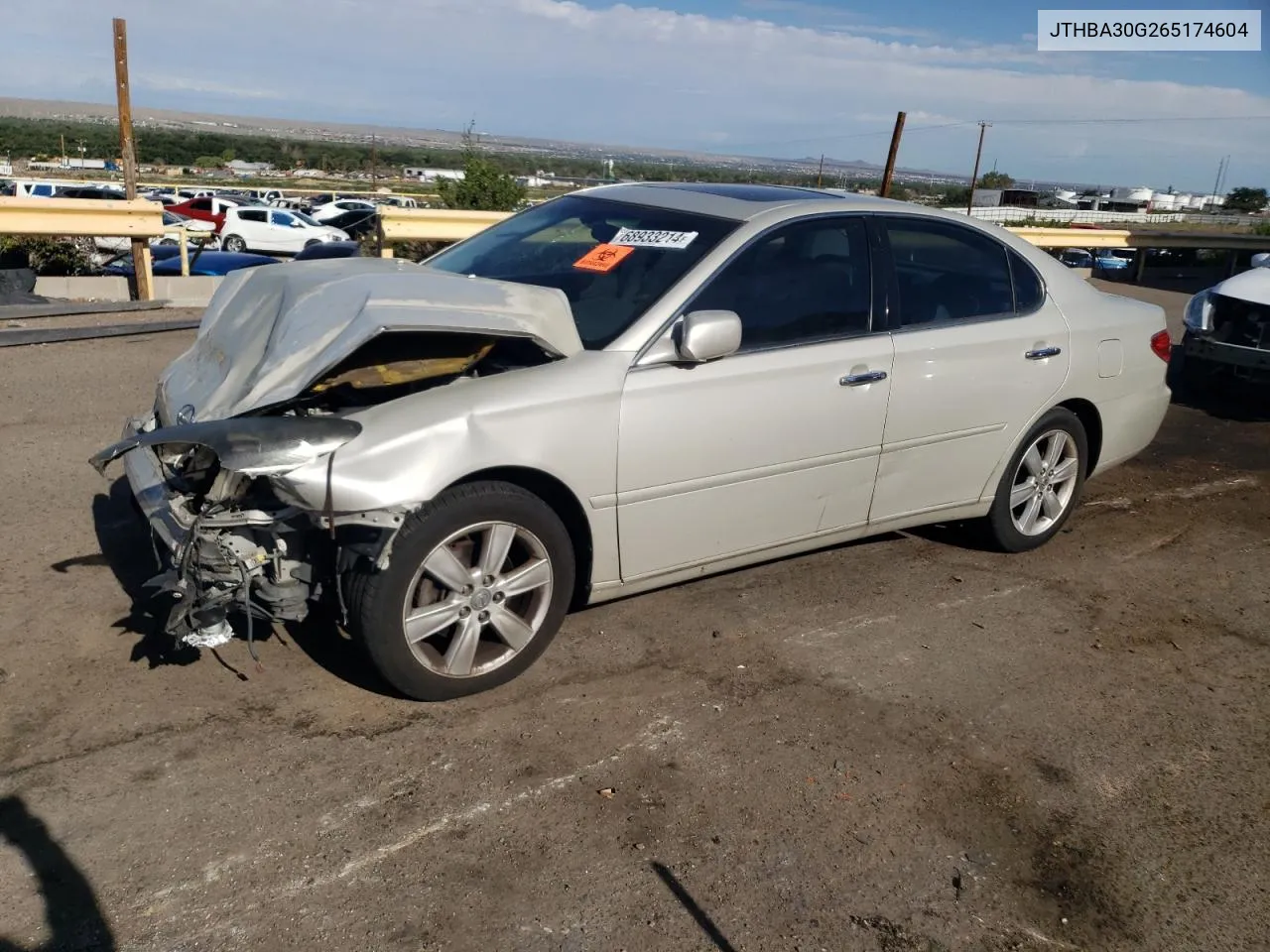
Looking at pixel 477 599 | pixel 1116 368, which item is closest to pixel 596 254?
pixel 477 599

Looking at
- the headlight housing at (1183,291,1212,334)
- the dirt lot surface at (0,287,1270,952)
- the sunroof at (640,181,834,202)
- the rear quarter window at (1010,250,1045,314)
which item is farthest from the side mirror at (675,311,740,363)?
the headlight housing at (1183,291,1212,334)

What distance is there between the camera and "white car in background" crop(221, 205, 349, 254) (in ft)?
90.5

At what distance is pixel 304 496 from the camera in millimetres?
3254

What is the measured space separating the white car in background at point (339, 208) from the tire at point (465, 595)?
1249 inches

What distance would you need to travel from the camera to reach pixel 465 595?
3.57 meters

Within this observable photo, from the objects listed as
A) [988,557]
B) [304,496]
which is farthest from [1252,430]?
[304,496]

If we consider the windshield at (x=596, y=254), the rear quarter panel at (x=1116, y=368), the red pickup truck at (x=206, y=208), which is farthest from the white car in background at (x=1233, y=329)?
the red pickup truck at (x=206, y=208)

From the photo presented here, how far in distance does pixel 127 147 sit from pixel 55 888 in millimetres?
10532

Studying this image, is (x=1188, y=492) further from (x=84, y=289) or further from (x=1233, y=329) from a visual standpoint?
(x=84, y=289)

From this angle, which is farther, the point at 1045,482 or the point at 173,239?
the point at 173,239

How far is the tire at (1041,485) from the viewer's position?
17.1 feet

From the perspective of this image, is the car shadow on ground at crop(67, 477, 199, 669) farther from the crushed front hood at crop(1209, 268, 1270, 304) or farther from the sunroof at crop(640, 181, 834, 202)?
the crushed front hood at crop(1209, 268, 1270, 304)

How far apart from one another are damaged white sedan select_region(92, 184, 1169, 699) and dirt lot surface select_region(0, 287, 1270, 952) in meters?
0.33

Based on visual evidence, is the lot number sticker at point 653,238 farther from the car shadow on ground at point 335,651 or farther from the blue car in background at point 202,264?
the blue car in background at point 202,264
